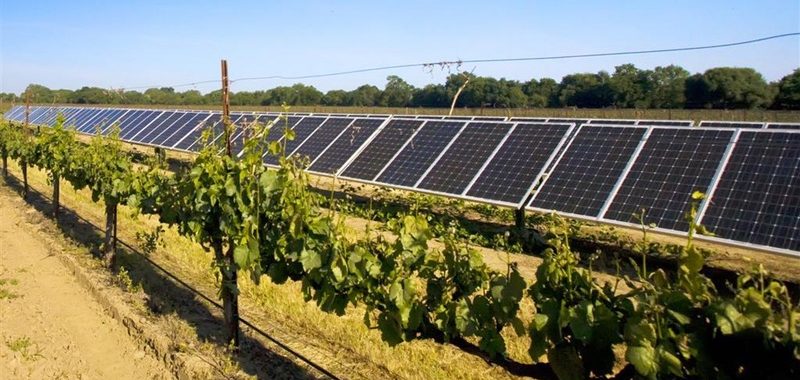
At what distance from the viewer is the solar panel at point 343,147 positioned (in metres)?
14.7

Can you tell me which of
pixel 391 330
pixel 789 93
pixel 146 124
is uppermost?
pixel 789 93

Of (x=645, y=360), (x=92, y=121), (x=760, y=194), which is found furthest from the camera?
(x=92, y=121)

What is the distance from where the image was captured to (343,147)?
15641 mm

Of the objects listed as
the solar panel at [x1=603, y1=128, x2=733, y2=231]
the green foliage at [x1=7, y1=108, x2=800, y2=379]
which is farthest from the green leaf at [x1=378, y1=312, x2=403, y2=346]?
the solar panel at [x1=603, y1=128, x2=733, y2=231]

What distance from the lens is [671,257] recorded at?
1036cm

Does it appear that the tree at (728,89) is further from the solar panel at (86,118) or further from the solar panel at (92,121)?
the solar panel at (86,118)

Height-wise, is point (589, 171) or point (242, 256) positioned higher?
point (589, 171)

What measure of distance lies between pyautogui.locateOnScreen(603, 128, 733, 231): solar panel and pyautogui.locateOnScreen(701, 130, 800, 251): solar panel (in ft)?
1.03

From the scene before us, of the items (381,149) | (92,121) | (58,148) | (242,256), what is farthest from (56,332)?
(92,121)

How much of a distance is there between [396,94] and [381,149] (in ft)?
245

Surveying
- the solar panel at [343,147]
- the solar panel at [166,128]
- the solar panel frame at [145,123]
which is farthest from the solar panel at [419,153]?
the solar panel frame at [145,123]

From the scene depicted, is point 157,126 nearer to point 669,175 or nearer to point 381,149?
point 381,149

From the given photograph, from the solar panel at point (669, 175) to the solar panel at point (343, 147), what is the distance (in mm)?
Answer: 6621

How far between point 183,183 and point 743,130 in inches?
382
